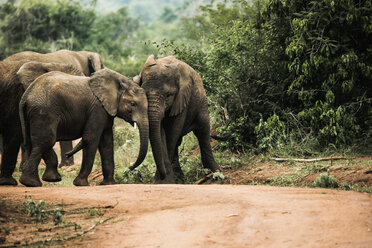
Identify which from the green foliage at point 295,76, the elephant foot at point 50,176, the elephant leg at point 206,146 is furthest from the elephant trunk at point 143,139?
the green foliage at point 295,76

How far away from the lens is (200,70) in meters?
13.9

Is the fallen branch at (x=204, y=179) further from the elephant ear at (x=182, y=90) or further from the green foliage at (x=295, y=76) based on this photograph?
the green foliage at (x=295, y=76)

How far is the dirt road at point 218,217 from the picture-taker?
5520 mm

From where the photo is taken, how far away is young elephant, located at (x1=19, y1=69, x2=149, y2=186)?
29.7ft

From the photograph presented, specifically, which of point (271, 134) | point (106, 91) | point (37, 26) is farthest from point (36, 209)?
point (37, 26)

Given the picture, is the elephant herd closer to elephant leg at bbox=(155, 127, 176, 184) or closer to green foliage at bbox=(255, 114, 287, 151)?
elephant leg at bbox=(155, 127, 176, 184)

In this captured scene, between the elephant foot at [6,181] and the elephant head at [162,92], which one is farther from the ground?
the elephant head at [162,92]

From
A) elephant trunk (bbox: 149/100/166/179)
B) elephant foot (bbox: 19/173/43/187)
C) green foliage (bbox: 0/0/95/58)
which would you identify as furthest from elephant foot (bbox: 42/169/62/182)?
green foliage (bbox: 0/0/95/58)

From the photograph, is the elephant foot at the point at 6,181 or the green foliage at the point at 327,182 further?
the elephant foot at the point at 6,181

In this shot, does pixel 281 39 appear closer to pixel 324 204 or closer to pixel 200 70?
pixel 200 70

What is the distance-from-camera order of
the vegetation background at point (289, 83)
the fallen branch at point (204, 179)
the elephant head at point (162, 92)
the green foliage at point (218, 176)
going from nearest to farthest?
the elephant head at point (162, 92), the green foliage at point (218, 176), the fallen branch at point (204, 179), the vegetation background at point (289, 83)

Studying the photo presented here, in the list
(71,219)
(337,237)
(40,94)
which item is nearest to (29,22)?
(40,94)

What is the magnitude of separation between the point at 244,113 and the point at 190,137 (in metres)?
2.36

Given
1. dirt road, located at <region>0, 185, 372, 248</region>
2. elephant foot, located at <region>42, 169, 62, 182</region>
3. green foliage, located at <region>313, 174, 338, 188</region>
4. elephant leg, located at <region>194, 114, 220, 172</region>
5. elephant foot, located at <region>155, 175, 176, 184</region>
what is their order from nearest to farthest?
dirt road, located at <region>0, 185, 372, 248</region> < green foliage, located at <region>313, 174, 338, 188</region> < elephant foot, located at <region>42, 169, 62, 182</region> < elephant foot, located at <region>155, 175, 176, 184</region> < elephant leg, located at <region>194, 114, 220, 172</region>
